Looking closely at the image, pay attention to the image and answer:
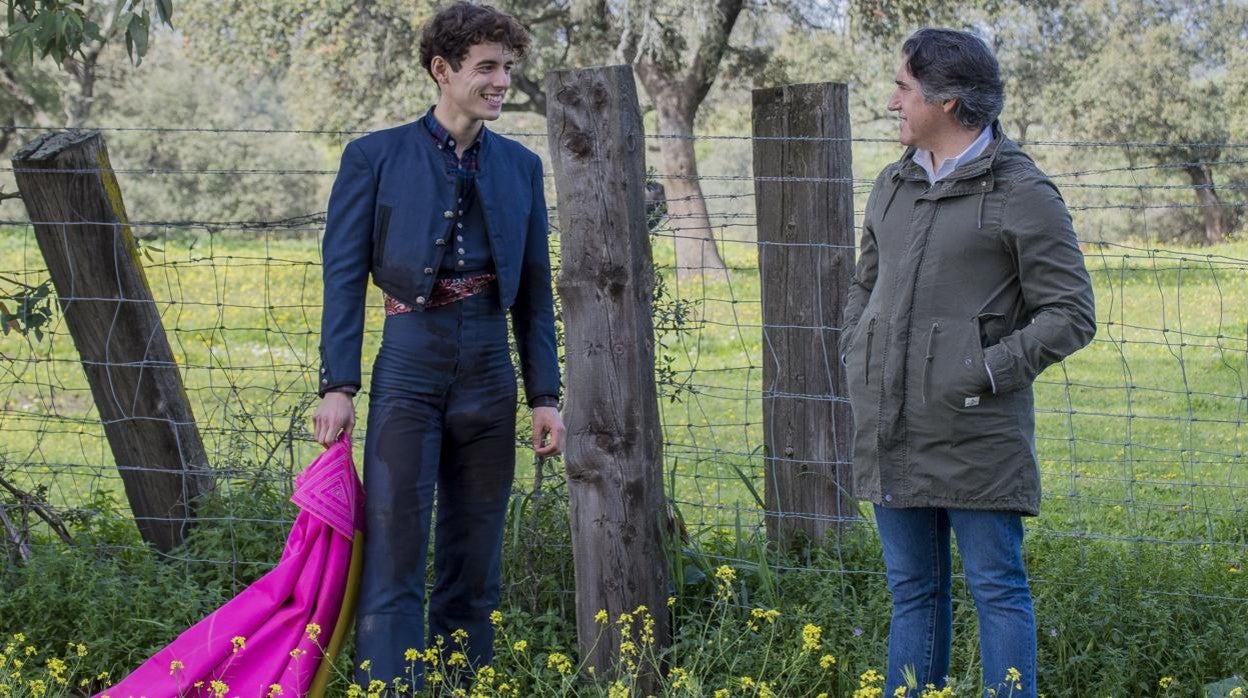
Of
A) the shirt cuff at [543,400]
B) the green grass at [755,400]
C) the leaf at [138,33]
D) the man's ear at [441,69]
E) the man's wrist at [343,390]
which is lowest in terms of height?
the green grass at [755,400]

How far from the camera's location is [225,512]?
5.25 m

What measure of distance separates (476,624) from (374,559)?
40 centimetres

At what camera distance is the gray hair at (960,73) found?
3.33 m

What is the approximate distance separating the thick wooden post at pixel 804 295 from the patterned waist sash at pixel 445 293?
132cm

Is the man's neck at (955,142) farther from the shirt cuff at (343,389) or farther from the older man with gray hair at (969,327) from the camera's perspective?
the shirt cuff at (343,389)

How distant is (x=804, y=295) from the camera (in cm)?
480

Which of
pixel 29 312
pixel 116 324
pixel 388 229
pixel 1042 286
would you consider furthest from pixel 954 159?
pixel 29 312

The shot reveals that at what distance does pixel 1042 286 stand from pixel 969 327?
7.7 inches

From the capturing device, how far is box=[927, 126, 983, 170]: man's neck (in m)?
3.40

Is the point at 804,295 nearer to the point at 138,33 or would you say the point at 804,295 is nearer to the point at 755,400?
the point at 138,33

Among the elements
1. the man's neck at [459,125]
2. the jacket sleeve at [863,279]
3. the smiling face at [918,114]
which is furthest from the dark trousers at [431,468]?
the smiling face at [918,114]

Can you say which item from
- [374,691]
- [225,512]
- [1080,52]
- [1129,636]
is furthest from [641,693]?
[1080,52]

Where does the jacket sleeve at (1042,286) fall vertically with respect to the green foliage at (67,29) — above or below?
below

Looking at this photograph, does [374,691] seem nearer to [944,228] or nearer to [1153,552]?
[944,228]
